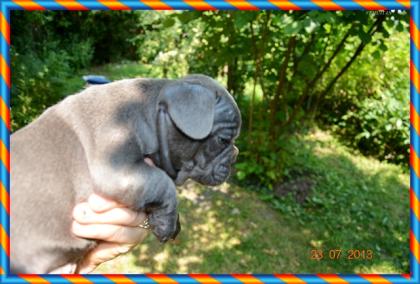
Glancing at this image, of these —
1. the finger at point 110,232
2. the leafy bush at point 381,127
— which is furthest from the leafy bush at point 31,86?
the leafy bush at point 381,127

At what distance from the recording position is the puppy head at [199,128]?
1749 mm

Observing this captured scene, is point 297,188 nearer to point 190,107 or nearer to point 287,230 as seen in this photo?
point 287,230

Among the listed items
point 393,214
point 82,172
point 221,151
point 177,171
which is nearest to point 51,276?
point 82,172

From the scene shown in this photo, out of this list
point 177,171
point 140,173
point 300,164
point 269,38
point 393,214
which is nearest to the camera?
point 140,173

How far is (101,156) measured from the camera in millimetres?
1710

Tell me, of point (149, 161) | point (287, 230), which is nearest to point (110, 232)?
point (149, 161)

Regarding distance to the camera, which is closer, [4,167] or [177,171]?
[4,167]

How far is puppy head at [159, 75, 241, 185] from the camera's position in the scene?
1.75m

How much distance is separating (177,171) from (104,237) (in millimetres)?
502

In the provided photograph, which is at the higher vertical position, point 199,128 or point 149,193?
point 199,128

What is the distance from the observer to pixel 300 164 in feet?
24.5

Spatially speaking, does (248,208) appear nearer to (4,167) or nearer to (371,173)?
(371,173)

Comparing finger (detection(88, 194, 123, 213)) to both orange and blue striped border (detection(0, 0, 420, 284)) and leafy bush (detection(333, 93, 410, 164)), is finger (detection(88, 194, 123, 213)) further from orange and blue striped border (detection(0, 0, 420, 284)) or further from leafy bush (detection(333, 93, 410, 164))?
leafy bush (detection(333, 93, 410, 164))

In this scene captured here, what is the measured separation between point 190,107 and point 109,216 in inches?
26.5
